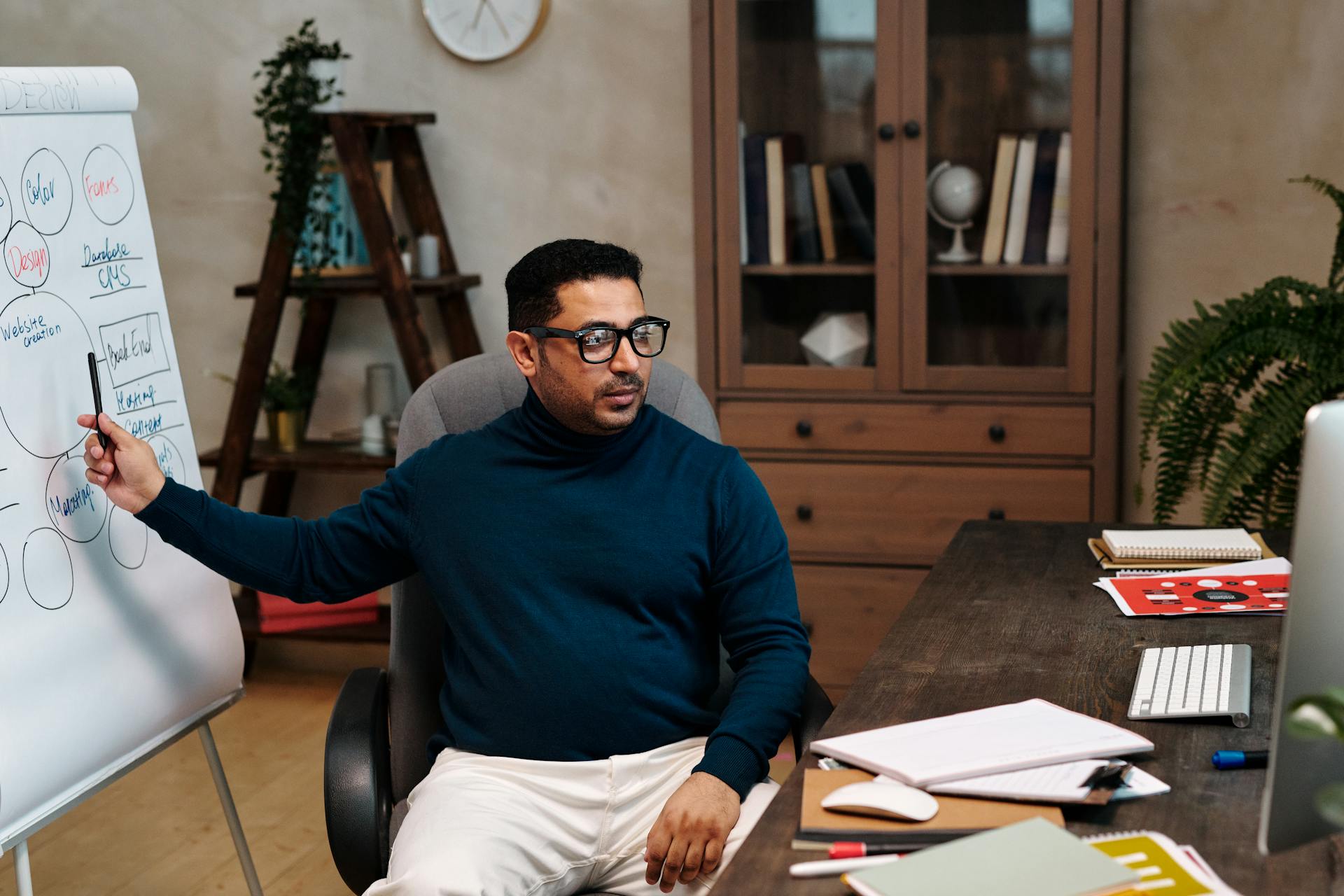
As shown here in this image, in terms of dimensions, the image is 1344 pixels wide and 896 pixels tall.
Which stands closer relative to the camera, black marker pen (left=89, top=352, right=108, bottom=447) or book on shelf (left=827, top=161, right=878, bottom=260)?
black marker pen (left=89, top=352, right=108, bottom=447)

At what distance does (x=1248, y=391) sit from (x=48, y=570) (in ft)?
6.45

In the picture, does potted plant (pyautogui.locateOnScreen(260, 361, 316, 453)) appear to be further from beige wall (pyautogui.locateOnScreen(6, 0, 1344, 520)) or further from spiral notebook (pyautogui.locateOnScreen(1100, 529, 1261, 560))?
spiral notebook (pyautogui.locateOnScreen(1100, 529, 1261, 560))

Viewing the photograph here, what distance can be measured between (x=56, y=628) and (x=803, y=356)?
1781mm

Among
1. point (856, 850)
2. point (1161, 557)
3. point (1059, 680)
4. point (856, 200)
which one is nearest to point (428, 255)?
point (856, 200)

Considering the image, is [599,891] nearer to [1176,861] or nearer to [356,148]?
[1176,861]

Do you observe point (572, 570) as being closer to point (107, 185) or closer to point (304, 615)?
point (107, 185)

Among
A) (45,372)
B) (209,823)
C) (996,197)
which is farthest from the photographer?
(996,197)

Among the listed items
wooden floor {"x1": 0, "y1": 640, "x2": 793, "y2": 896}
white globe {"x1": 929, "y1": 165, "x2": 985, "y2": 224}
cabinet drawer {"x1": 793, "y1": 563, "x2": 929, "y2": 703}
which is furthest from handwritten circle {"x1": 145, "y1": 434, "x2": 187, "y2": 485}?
white globe {"x1": 929, "y1": 165, "x2": 985, "y2": 224}

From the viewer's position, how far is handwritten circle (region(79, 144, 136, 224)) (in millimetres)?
1840

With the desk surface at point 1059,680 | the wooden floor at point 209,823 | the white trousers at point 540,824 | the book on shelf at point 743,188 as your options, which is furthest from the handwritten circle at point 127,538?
the book on shelf at point 743,188

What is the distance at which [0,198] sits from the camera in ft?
5.40

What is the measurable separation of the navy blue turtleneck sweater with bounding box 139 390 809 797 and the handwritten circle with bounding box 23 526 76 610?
0.36 feet

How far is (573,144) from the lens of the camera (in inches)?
136

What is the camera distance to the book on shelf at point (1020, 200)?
2.86 m
